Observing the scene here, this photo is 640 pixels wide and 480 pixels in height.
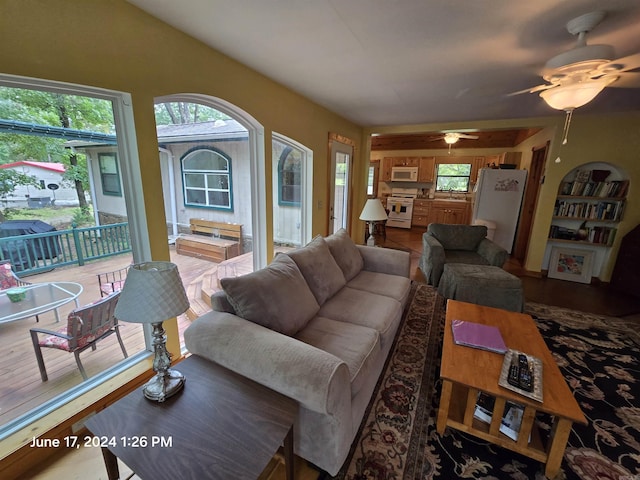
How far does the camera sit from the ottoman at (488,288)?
104 inches

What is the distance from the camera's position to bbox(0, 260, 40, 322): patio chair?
4.29 feet

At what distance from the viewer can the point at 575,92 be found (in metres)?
1.76

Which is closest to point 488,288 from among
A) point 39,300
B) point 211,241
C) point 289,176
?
point 289,176

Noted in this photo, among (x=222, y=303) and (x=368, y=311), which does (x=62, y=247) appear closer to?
(x=222, y=303)

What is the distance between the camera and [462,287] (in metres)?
2.78

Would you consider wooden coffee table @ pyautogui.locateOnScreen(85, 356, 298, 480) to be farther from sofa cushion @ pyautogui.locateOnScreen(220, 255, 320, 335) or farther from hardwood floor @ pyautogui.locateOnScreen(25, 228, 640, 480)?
sofa cushion @ pyautogui.locateOnScreen(220, 255, 320, 335)

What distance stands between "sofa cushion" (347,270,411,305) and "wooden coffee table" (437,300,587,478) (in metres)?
0.57

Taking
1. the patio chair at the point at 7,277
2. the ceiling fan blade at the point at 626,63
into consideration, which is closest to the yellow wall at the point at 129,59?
the patio chair at the point at 7,277

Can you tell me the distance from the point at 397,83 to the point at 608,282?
168 inches

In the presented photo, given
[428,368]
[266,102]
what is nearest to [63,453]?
[428,368]

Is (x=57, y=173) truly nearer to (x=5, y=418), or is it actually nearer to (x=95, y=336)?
(x=95, y=336)

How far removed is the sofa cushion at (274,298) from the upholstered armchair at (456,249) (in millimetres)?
2173

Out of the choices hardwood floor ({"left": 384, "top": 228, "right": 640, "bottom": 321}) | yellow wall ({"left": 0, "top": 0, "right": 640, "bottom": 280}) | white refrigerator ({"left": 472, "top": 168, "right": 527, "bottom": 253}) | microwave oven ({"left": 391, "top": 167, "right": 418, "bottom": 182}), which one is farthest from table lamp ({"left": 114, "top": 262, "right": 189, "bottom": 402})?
microwave oven ({"left": 391, "top": 167, "right": 418, "bottom": 182})

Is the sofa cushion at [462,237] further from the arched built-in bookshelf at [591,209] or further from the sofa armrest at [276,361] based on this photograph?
the sofa armrest at [276,361]
